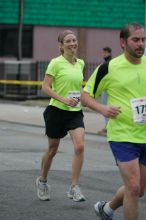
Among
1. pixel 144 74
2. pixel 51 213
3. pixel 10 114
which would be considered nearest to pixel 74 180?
pixel 51 213

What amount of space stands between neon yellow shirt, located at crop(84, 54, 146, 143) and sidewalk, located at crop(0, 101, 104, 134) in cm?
1042

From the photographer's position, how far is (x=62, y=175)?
34.1 ft

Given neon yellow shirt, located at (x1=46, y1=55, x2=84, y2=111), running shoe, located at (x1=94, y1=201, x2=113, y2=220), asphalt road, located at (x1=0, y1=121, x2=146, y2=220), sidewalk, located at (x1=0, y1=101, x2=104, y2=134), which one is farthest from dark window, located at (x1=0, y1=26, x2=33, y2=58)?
running shoe, located at (x1=94, y1=201, x2=113, y2=220)

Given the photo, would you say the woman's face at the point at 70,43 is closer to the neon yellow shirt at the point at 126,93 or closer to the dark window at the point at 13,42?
the neon yellow shirt at the point at 126,93

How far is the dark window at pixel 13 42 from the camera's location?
30.4 meters

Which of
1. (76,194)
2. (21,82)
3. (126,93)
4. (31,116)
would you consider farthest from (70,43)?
(21,82)

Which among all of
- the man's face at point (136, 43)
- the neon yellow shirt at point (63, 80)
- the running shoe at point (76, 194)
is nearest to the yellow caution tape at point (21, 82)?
the neon yellow shirt at point (63, 80)

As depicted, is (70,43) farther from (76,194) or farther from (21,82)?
(21,82)

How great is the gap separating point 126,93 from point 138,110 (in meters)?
0.17

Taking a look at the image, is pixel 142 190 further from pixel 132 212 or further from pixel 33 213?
pixel 33 213

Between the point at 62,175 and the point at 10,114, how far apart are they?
10346mm

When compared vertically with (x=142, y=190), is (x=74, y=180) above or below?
below

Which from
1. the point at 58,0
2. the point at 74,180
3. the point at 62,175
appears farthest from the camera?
the point at 58,0

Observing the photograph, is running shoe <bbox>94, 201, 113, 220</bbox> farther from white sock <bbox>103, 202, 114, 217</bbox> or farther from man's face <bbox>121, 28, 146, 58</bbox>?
man's face <bbox>121, 28, 146, 58</bbox>
